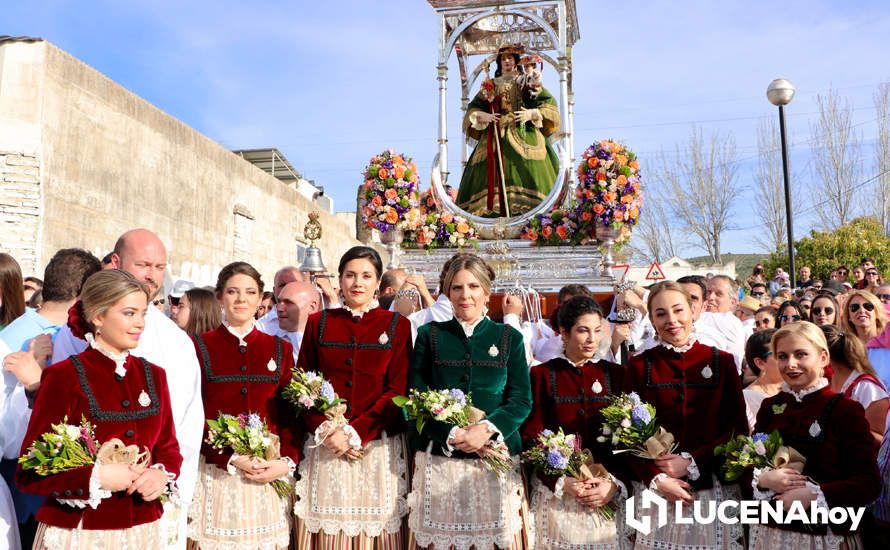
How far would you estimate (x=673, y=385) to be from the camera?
3.95m

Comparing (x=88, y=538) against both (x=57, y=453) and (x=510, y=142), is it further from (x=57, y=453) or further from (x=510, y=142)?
(x=510, y=142)

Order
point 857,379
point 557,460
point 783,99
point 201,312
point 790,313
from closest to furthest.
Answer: point 557,460
point 857,379
point 201,312
point 790,313
point 783,99

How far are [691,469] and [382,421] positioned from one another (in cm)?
166

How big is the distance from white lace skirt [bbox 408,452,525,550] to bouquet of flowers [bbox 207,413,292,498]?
2.80 feet

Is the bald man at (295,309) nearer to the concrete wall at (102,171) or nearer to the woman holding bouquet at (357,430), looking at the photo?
the woman holding bouquet at (357,430)

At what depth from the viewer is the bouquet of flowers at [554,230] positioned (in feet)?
30.1

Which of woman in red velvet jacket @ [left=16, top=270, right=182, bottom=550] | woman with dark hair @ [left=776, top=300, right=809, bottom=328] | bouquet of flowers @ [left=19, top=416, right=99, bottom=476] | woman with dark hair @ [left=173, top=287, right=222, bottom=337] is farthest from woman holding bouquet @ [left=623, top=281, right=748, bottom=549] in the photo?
woman with dark hair @ [left=776, top=300, right=809, bottom=328]

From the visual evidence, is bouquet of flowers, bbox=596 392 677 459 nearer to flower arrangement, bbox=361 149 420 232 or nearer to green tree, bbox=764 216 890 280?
flower arrangement, bbox=361 149 420 232

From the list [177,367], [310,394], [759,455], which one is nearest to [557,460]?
[759,455]

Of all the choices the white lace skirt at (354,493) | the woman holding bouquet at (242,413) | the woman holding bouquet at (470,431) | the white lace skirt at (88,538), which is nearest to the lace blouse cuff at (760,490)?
the woman holding bouquet at (470,431)

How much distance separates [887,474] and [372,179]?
6.48 meters

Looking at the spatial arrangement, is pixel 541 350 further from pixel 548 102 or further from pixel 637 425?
pixel 548 102

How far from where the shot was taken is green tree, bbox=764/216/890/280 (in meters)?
18.6

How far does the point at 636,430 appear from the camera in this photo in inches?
146
